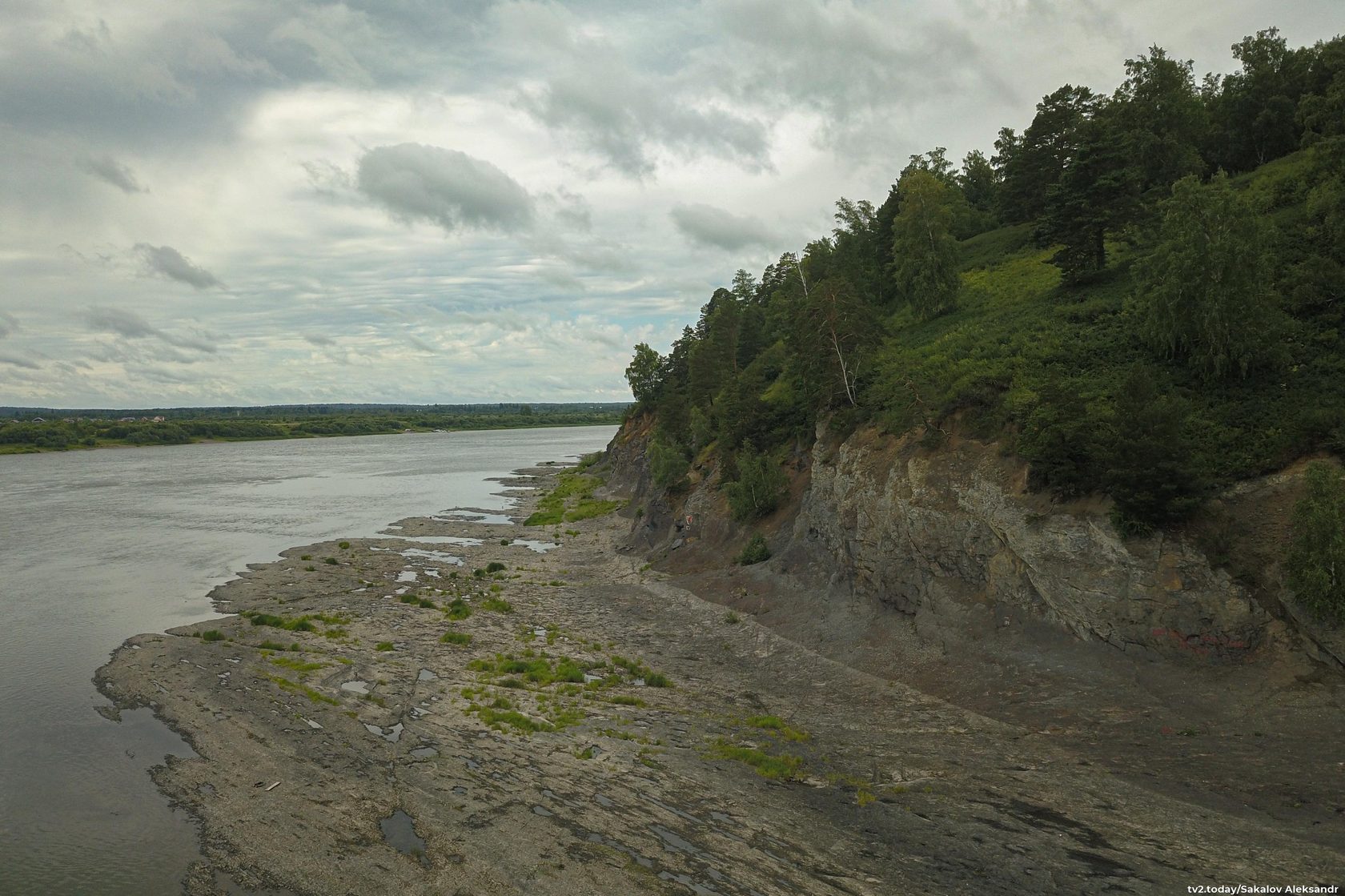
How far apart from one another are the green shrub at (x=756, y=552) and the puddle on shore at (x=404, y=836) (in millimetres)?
29647

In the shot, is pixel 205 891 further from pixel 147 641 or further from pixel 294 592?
pixel 294 592

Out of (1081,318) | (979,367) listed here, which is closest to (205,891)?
(979,367)

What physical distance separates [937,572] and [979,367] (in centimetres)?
1449

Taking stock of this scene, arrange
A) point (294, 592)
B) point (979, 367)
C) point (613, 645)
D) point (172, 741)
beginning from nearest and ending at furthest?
point (172, 741), point (613, 645), point (979, 367), point (294, 592)

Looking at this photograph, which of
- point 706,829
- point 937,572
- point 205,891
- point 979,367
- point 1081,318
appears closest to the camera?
point 205,891

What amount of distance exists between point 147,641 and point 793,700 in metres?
35.5

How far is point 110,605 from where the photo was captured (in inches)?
1887

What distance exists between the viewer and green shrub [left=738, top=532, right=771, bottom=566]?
155 ft

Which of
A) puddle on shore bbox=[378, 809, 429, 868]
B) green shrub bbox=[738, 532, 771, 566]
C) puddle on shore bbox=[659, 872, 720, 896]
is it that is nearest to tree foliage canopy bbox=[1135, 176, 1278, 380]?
green shrub bbox=[738, 532, 771, 566]

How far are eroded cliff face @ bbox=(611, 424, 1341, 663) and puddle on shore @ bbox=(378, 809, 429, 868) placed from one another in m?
22.5

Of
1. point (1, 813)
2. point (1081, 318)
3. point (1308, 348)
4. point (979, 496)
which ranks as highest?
point (1081, 318)

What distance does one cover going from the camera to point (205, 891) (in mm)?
18000

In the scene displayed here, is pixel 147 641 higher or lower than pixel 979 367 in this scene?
lower

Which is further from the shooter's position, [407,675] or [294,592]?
[294,592]
